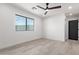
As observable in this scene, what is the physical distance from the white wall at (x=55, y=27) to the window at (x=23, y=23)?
184 cm

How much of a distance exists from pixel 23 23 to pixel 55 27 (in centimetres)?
299

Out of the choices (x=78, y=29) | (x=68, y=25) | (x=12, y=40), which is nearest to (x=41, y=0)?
→ (x=12, y=40)

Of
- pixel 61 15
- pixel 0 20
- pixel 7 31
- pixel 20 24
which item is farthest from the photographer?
pixel 61 15

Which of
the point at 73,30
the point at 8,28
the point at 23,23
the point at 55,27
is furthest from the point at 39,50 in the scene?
the point at 73,30

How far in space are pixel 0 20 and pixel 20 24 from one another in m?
2.02

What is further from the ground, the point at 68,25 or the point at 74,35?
the point at 68,25

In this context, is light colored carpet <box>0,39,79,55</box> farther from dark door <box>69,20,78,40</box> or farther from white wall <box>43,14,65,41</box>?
dark door <box>69,20,78,40</box>

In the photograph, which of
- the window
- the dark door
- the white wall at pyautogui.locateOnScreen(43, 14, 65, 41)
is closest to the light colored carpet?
the window

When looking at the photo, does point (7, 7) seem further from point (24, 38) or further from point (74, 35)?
point (74, 35)

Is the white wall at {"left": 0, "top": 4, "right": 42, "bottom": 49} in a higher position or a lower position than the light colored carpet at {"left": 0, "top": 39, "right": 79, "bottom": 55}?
higher

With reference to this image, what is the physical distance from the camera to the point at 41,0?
6.33ft

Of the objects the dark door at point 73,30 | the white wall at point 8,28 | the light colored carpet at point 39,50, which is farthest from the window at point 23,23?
the dark door at point 73,30

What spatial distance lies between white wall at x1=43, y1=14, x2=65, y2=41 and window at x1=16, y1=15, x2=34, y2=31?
1842 millimetres

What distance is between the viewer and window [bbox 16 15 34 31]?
603 cm
